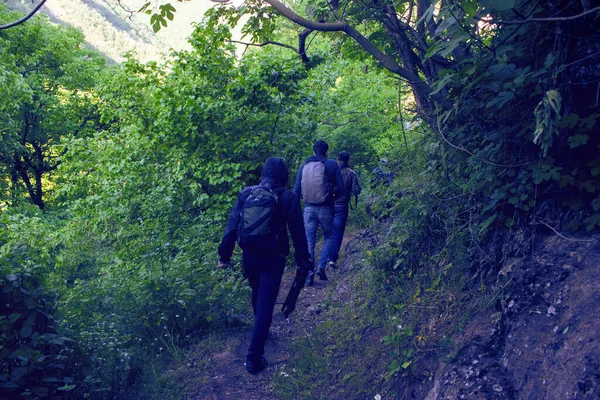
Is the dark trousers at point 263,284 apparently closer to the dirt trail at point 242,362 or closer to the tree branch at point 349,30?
the dirt trail at point 242,362

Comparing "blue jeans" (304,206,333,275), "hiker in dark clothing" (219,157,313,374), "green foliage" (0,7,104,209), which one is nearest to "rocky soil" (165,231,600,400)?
"hiker in dark clothing" (219,157,313,374)

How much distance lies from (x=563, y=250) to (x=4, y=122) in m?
20.2

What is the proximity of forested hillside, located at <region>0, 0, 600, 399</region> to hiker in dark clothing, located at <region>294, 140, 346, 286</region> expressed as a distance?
2.44ft

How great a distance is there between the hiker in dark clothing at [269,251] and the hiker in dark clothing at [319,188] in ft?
6.65

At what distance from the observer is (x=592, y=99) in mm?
3404

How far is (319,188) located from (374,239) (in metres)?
1.25

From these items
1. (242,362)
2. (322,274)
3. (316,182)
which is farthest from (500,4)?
(322,274)

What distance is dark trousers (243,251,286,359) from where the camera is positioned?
4227 mm

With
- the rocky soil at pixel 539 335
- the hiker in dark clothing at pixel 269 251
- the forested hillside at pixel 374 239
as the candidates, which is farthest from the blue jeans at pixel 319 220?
the rocky soil at pixel 539 335

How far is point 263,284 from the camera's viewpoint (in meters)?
4.26

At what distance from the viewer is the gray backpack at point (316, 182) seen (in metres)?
6.36

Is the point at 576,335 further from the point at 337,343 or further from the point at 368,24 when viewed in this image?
the point at 368,24

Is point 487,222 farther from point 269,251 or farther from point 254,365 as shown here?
point 254,365

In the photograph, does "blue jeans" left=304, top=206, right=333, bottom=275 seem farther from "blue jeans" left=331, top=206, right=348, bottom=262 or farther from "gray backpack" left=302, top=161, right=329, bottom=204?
"blue jeans" left=331, top=206, right=348, bottom=262
